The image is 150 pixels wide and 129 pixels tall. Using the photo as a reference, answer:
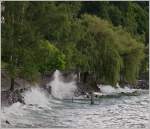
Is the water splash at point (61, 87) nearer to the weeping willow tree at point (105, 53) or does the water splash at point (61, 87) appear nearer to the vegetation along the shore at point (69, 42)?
the vegetation along the shore at point (69, 42)

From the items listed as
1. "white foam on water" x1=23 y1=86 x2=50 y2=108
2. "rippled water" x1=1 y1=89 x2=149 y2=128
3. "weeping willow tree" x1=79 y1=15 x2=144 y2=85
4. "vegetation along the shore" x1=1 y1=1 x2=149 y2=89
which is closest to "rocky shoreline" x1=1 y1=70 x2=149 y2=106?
"white foam on water" x1=23 y1=86 x2=50 y2=108

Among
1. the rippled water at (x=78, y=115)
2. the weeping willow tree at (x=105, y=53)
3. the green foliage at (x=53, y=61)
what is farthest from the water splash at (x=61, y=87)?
the rippled water at (x=78, y=115)

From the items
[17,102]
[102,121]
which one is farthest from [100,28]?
[102,121]

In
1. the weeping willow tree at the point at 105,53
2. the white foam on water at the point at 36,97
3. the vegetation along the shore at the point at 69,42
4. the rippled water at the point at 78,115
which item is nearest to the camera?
the rippled water at the point at 78,115

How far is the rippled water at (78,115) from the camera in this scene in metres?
26.0

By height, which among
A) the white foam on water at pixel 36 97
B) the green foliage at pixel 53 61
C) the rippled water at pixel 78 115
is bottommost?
the rippled water at pixel 78 115

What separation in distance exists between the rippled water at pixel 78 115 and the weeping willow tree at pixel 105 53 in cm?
802

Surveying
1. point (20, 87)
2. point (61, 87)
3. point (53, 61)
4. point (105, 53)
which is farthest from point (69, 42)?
point (20, 87)

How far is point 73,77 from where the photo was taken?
46.9m

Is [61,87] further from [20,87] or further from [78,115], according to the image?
[78,115]

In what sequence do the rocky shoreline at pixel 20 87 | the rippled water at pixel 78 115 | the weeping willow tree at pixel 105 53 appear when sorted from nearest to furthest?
1. the rippled water at pixel 78 115
2. the rocky shoreline at pixel 20 87
3. the weeping willow tree at pixel 105 53

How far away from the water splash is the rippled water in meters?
3.35

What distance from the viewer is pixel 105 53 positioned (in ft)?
152

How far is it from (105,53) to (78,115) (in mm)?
16974
